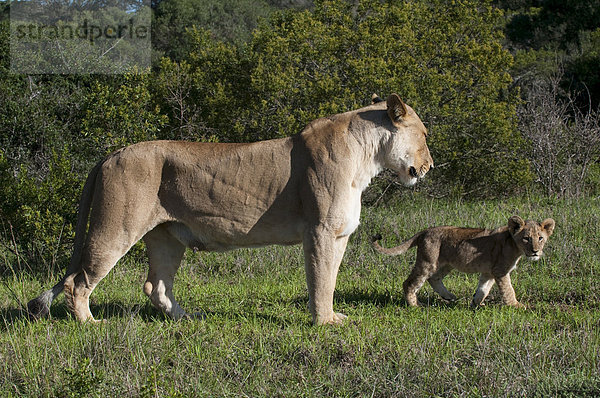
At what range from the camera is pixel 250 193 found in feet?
20.6

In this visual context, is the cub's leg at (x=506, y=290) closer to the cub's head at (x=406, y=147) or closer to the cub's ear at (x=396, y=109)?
the cub's head at (x=406, y=147)

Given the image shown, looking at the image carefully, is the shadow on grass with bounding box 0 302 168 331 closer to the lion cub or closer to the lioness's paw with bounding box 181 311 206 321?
the lioness's paw with bounding box 181 311 206 321

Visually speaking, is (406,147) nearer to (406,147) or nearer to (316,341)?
(406,147)

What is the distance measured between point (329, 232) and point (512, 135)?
958 centimetres

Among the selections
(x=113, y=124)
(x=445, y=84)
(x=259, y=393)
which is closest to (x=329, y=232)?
(x=259, y=393)

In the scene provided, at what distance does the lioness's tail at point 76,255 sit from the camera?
6164mm

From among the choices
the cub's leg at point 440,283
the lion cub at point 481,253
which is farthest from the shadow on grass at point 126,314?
the cub's leg at point 440,283

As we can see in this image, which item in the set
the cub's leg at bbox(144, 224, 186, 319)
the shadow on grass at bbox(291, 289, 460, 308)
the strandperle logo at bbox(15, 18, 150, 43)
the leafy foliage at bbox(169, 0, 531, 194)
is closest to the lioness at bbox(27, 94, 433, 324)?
the cub's leg at bbox(144, 224, 186, 319)

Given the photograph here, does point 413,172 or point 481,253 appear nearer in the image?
point 413,172

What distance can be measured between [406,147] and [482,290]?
5.46ft

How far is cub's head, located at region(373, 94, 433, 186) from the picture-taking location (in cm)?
642

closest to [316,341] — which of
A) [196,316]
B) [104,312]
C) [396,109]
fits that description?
[196,316]

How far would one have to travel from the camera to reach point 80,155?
11.7m

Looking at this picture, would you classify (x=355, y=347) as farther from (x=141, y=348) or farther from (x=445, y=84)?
(x=445, y=84)
